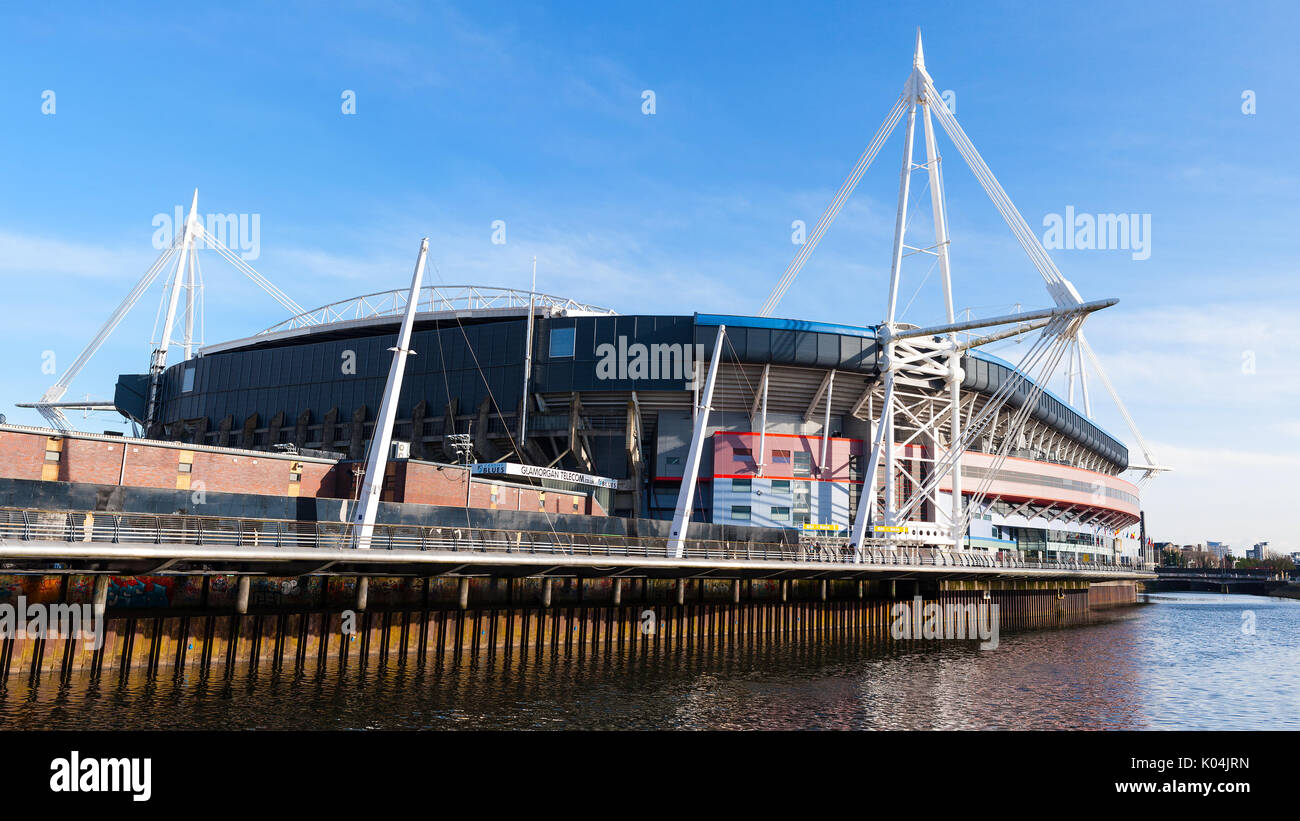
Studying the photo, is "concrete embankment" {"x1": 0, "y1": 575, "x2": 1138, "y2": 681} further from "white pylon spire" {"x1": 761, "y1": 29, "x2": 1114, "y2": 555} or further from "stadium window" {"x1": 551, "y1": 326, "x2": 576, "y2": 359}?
"stadium window" {"x1": 551, "y1": 326, "x2": 576, "y2": 359}

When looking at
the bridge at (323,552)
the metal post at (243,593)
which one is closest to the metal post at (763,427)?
the bridge at (323,552)

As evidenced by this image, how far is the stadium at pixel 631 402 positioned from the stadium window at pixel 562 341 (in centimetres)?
9

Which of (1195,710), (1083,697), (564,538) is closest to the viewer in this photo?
(1195,710)

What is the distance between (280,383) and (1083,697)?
7936 centimetres

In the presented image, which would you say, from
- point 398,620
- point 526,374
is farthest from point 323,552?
point 526,374

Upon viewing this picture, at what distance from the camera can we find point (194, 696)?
26.8 meters

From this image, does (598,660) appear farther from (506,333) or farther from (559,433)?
(506,333)

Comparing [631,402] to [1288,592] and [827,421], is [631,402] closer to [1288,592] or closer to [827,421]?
[827,421]

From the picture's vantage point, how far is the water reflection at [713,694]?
2533 cm

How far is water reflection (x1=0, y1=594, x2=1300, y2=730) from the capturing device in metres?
25.3

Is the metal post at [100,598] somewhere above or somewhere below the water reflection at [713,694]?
above

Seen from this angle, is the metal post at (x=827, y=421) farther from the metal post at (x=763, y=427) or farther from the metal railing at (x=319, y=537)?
the metal railing at (x=319, y=537)
